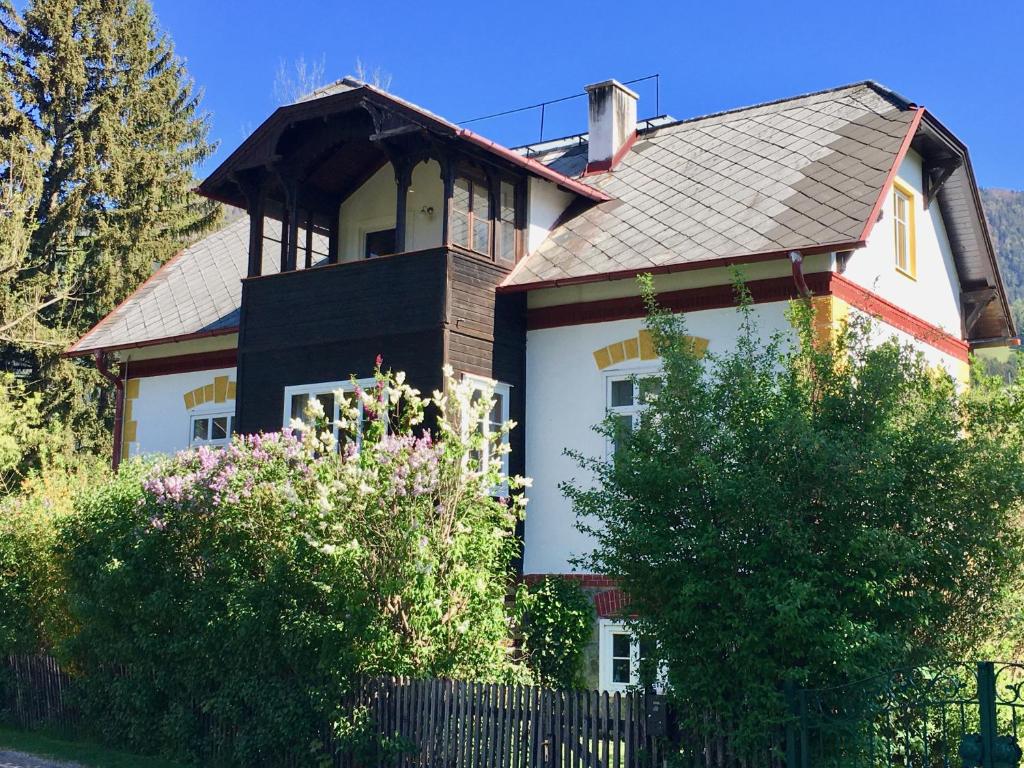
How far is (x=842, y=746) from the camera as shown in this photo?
23.7 feet

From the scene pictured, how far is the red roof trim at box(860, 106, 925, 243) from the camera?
12.5 m

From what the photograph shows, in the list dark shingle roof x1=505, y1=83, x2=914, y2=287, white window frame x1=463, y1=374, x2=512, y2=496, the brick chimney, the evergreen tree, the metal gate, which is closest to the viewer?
the metal gate

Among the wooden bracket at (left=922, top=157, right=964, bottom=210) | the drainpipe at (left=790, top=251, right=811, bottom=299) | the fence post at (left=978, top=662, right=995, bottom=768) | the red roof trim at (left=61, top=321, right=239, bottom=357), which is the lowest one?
the fence post at (left=978, top=662, right=995, bottom=768)

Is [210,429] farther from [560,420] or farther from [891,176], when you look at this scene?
[891,176]

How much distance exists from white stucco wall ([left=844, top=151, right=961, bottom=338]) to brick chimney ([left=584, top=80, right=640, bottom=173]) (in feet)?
13.8

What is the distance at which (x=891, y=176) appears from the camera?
13.5 meters

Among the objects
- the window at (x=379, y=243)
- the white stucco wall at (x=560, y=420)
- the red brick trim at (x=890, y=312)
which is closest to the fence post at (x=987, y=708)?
the red brick trim at (x=890, y=312)

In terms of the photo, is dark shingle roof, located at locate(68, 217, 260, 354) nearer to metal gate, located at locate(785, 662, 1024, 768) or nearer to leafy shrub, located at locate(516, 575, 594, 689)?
leafy shrub, located at locate(516, 575, 594, 689)

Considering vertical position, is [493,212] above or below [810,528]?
above

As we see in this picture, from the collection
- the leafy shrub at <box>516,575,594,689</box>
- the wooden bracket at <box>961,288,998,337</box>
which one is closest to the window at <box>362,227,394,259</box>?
the leafy shrub at <box>516,575,594,689</box>

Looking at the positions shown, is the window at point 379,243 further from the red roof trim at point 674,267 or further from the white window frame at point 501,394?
the white window frame at point 501,394

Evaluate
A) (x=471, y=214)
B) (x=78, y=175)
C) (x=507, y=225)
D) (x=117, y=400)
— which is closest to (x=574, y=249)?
(x=507, y=225)

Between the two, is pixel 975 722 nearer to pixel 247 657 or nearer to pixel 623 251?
pixel 247 657

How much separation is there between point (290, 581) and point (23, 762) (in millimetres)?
3773
